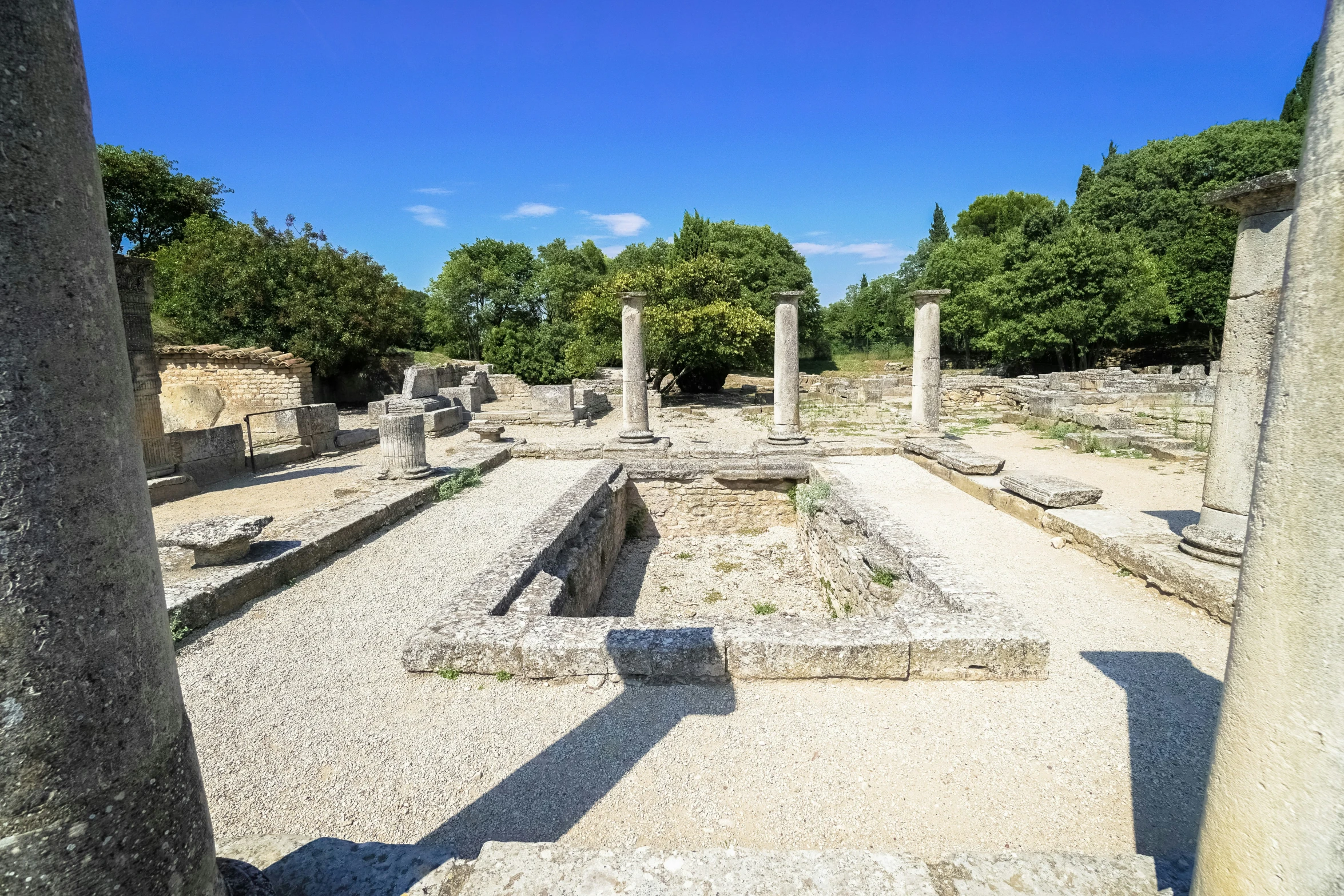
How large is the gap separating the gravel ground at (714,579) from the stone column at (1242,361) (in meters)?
3.58

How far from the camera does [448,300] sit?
44.2 m

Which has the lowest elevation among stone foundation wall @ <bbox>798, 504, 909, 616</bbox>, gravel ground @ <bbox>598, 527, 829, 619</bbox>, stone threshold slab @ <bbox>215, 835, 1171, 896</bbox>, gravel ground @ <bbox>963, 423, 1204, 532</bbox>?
gravel ground @ <bbox>598, 527, 829, 619</bbox>

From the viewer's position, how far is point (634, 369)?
1373cm

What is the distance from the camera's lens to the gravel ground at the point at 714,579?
7.24 meters

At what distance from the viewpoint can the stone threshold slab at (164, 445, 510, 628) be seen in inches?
191

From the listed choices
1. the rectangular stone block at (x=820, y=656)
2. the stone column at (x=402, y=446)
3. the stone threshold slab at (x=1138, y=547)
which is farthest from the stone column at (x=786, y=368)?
the rectangular stone block at (x=820, y=656)

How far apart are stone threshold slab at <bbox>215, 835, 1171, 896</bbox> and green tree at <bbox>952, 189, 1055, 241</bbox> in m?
59.8

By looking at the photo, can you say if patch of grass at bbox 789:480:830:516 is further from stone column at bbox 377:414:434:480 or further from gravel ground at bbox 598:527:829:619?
stone column at bbox 377:414:434:480

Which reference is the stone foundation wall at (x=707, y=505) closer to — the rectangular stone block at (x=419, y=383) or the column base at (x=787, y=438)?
the column base at (x=787, y=438)

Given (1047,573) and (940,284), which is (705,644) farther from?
(940,284)

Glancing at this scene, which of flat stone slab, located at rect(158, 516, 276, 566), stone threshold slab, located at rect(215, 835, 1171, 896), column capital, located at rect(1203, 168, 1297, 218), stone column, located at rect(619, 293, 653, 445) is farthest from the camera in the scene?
stone column, located at rect(619, 293, 653, 445)

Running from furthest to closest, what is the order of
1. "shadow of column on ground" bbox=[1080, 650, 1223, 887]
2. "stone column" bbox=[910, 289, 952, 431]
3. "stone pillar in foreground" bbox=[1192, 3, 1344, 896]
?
1. "stone column" bbox=[910, 289, 952, 431]
2. "shadow of column on ground" bbox=[1080, 650, 1223, 887]
3. "stone pillar in foreground" bbox=[1192, 3, 1344, 896]

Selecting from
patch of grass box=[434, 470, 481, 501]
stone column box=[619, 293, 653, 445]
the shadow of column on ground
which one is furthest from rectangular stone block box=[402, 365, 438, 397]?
the shadow of column on ground

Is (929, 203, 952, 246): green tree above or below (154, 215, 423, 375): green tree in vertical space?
above
